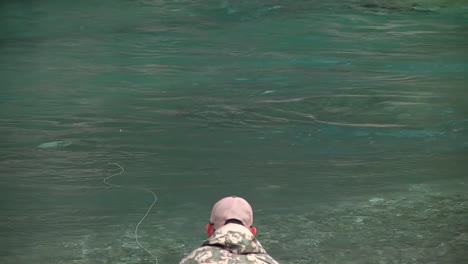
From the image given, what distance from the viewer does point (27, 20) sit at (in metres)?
19.7

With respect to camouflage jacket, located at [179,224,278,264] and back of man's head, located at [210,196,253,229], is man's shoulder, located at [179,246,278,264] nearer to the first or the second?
camouflage jacket, located at [179,224,278,264]

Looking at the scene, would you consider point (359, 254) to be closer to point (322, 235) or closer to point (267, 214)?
point (322, 235)

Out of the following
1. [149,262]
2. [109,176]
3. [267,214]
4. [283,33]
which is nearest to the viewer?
[149,262]

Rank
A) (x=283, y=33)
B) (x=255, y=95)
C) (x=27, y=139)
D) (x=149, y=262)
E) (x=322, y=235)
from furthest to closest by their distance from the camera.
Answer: (x=283, y=33)
(x=255, y=95)
(x=27, y=139)
(x=322, y=235)
(x=149, y=262)

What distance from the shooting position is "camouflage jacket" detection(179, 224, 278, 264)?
13.4ft

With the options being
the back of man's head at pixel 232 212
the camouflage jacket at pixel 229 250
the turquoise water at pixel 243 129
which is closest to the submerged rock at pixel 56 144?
the turquoise water at pixel 243 129

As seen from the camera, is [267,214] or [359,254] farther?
[267,214]

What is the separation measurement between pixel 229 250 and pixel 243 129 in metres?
7.24

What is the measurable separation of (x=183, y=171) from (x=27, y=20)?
11077 millimetres

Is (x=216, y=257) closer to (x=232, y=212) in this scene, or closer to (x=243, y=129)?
(x=232, y=212)

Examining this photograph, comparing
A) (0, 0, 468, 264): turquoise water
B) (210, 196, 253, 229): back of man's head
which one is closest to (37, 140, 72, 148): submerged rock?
(0, 0, 468, 264): turquoise water

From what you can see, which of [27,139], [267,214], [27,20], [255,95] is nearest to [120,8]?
[27,20]

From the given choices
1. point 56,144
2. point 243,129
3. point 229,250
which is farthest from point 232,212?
point 243,129

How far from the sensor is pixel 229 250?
162 inches
